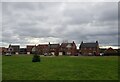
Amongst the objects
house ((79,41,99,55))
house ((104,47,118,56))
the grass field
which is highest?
house ((79,41,99,55))

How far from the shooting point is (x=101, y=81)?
16625 millimetres

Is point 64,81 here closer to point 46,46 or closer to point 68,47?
point 68,47

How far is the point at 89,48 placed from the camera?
126 metres

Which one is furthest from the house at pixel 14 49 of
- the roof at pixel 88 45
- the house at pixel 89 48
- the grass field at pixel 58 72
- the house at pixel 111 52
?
the grass field at pixel 58 72

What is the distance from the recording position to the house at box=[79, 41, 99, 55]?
125 m

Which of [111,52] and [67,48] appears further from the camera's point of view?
[67,48]

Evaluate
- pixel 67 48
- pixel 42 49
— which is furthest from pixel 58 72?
pixel 42 49

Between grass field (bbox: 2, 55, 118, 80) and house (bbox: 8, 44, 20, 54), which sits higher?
house (bbox: 8, 44, 20, 54)

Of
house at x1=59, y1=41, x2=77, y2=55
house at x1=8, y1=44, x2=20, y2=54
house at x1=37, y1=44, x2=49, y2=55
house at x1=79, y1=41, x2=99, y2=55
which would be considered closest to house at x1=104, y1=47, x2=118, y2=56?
house at x1=79, y1=41, x2=99, y2=55

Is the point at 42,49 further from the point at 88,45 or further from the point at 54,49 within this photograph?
the point at 88,45

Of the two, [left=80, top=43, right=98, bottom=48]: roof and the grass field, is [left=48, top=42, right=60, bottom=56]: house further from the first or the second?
the grass field

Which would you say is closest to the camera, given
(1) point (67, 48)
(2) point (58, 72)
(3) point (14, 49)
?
(2) point (58, 72)

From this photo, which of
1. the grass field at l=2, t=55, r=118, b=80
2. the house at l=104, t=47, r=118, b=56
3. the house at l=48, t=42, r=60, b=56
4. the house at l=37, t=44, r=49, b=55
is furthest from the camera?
the house at l=37, t=44, r=49, b=55

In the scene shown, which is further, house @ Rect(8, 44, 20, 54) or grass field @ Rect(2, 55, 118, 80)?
house @ Rect(8, 44, 20, 54)
